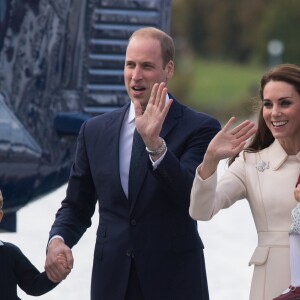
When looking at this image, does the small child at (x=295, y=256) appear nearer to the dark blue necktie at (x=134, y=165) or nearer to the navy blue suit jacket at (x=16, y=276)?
the dark blue necktie at (x=134, y=165)

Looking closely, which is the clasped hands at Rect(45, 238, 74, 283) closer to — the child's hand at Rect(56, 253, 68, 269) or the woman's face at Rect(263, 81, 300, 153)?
the child's hand at Rect(56, 253, 68, 269)

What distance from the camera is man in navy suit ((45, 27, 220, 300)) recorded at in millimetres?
4648

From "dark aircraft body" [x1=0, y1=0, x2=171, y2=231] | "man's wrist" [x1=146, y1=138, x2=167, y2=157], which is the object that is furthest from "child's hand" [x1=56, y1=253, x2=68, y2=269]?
"dark aircraft body" [x1=0, y1=0, x2=171, y2=231]

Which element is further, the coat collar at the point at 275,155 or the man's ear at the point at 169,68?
the man's ear at the point at 169,68

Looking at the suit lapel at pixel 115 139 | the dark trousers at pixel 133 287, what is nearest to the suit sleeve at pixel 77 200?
the suit lapel at pixel 115 139

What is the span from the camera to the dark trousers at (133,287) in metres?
4.68

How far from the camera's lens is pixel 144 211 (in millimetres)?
4660

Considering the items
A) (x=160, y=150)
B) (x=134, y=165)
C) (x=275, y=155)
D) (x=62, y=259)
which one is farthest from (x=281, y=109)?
(x=62, y=259)

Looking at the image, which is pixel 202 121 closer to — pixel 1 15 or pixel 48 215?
pixel 1 15

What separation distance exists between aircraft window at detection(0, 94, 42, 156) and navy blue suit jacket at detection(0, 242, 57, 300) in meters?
1.07

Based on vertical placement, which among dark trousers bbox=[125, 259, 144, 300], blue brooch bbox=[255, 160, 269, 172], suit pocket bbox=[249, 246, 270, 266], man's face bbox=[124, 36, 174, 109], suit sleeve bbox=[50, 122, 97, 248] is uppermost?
man's face bbox=[124, 36, 174, 109]

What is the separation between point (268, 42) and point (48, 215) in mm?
49695

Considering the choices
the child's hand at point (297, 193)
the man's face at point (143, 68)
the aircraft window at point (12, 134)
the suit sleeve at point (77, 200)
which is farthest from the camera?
the aircraft window at point (12, 134)

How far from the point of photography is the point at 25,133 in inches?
233
